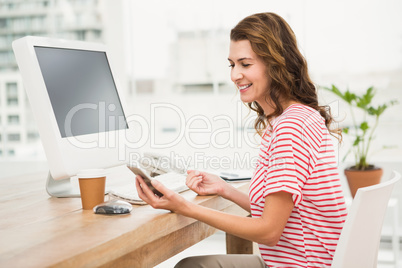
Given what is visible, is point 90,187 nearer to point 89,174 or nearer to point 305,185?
point 89,174

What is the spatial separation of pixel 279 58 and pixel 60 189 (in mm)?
823

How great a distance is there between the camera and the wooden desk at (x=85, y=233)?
0.94 metres

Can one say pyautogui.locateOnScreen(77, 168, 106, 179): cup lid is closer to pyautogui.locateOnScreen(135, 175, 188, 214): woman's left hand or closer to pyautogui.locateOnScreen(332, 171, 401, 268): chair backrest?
pyautogui.locateOnScreen(135, 175, 188, 214): woman's left hand

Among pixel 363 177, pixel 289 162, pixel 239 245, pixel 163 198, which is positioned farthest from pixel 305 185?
pixel 363 177

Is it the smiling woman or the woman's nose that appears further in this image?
the woman's nose

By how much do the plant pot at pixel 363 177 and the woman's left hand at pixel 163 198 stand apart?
7.71ft

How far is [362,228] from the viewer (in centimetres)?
115

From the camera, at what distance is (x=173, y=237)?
1304 millimetres

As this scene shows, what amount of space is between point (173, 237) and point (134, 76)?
3377 mm

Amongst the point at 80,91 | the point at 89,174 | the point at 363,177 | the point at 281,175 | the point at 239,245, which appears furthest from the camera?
the point at 363,177

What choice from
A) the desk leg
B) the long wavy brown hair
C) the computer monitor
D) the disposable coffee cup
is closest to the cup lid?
the disposable coffee cup

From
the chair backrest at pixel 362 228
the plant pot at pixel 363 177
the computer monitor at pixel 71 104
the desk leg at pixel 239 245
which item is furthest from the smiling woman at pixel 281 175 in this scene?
the plant pot at pixel 363 177

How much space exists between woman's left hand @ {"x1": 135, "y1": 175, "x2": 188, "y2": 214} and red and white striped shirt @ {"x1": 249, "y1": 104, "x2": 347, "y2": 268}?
8.6 inches

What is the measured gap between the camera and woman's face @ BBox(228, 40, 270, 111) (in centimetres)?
147
